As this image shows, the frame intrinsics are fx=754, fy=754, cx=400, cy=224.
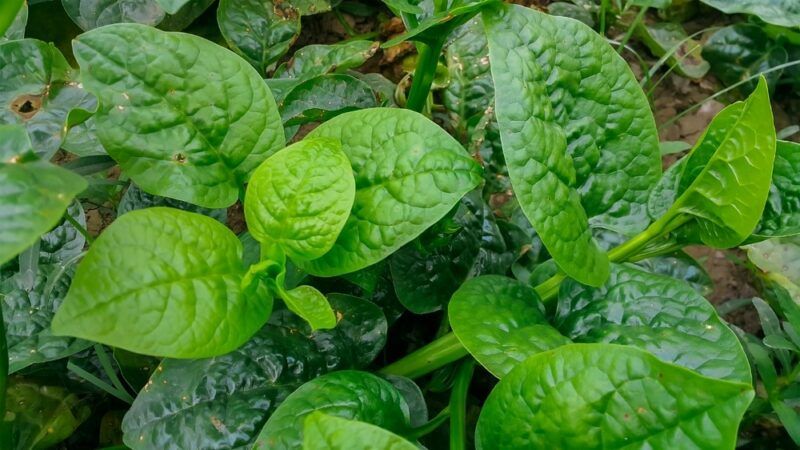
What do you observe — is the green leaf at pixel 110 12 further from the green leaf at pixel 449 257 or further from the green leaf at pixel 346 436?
the green leaf at pixel 346 436

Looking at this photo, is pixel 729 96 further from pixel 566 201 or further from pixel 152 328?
pixel 152 328

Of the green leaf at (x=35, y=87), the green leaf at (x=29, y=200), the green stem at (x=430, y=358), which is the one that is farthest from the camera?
the green stem at (x=430, y=358)

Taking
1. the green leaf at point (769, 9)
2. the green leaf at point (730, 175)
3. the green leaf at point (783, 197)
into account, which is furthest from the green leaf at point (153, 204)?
the green leaf at point (769, 9)

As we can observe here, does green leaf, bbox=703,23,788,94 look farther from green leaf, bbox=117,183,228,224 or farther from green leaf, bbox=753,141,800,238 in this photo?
green leaf, bbox=117,183,228,224

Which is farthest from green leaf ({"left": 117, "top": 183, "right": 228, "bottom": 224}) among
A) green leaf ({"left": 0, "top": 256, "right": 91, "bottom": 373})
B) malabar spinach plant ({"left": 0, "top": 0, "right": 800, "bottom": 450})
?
green leaf ({"left": 0, "top": 256, "right": 91, "bottom": 373})

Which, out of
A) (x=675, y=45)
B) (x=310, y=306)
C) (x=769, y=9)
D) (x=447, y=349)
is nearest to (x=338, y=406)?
(x=310, y=306)

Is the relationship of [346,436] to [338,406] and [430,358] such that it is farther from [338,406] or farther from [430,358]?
[430,358]
